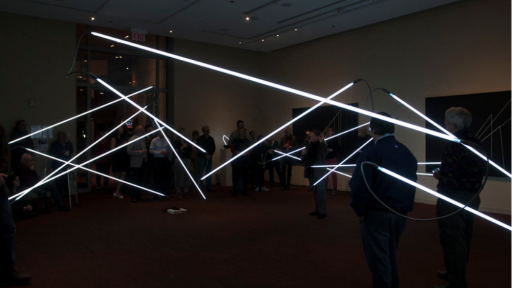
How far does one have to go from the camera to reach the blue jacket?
2672mm

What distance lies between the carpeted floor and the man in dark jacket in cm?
91

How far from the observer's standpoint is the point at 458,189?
322 cm

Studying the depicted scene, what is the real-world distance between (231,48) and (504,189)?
762cm

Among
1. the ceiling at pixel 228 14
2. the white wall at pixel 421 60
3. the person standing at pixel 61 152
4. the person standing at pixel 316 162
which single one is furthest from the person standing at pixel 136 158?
the white wall at pixel 421 60

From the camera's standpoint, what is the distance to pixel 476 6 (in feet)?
23.8

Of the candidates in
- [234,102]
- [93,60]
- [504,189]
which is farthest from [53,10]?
[504,189]

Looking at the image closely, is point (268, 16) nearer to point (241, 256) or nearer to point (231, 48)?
point (231, 48)

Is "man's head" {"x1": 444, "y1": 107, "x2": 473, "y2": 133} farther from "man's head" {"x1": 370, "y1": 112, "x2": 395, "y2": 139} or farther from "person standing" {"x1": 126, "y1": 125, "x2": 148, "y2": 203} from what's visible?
"person standing" {"x1": 126, "y1": 125, "x2": 148, "y2": 203}

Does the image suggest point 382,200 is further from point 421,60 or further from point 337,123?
point 337,123

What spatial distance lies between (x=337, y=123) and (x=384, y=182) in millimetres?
7188

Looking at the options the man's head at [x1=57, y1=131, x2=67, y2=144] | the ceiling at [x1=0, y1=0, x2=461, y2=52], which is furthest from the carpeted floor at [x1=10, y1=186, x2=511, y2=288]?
the ceiling at [x1=0, y1=0, x2=461, y2=52]

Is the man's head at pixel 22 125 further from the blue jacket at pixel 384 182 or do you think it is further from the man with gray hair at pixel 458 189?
the man with gray hair at pixel 458 189

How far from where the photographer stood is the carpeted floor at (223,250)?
3.64 meters

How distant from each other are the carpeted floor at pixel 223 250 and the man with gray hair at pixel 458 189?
46 centimetres
